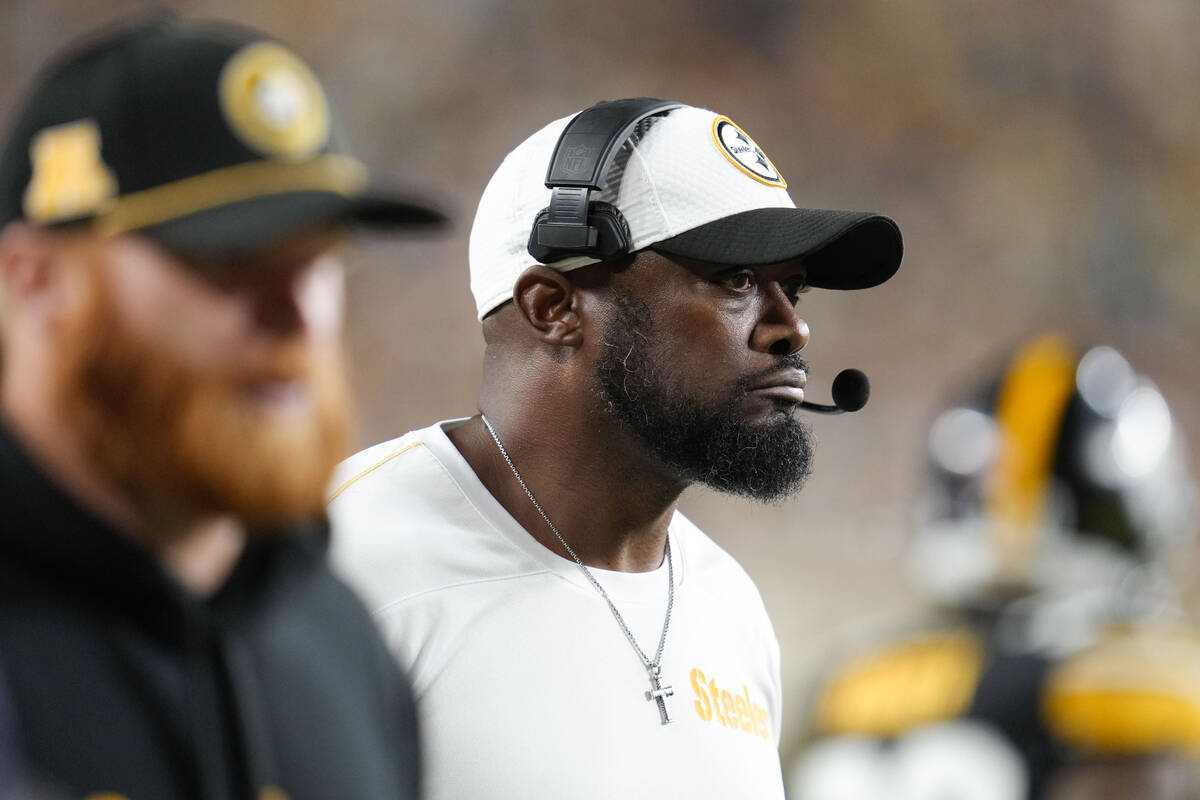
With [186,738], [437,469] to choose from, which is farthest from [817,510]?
[186,738]

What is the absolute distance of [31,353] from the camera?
972 mm

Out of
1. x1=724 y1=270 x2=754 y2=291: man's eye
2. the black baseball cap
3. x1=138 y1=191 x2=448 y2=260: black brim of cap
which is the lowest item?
x1=724 y1=270 x2=754 y2=291: man's eye

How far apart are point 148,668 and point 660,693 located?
2.74 feet

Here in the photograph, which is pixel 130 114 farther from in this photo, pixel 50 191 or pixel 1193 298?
pixel 1193 298

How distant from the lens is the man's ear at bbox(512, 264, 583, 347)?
6.04ft

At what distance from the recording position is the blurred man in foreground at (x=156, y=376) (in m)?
0.95

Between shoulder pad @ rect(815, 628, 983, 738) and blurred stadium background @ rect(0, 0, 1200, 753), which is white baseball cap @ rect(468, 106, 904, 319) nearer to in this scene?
shoulder pad @ rect(815, 628, 983, 738)

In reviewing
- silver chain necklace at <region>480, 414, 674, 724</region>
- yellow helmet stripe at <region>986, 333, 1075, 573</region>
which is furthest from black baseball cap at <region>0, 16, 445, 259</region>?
yellow helmet stripe at <region>986, 333, 1075, 573</region>

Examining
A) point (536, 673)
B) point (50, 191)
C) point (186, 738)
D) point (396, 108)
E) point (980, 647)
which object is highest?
point (396, 108)

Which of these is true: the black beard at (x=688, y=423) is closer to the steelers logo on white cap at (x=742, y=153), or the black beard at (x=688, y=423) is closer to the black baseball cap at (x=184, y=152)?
the steelers logo on white cap at (x=742, y=153)

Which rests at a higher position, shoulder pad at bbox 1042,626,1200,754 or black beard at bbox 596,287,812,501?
black beard at bbox 596,287,812,501

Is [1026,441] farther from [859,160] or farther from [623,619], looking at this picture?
[859,160]

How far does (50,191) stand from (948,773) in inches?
105

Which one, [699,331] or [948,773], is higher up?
[699,331]
